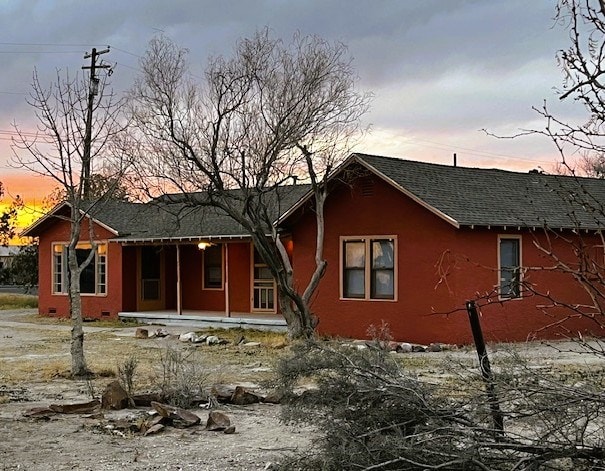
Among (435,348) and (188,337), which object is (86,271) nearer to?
(188,337)

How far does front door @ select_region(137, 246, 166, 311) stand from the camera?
26109mm

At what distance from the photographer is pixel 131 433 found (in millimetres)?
8484

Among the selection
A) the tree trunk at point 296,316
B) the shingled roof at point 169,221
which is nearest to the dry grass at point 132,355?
the tree trunk at point 296,316

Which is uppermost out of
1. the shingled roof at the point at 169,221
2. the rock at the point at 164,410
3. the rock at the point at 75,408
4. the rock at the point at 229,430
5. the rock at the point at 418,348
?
the shingled roof at the point at 169,221

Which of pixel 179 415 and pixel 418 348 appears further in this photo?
pixel 418 348

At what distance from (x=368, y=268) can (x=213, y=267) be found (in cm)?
848

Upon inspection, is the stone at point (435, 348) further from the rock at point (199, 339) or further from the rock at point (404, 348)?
the rock at point (199, 339)

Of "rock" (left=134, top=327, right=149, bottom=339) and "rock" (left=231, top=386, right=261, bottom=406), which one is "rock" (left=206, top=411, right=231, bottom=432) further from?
"rock" (left=134, top=327, right=149, bottom=339)

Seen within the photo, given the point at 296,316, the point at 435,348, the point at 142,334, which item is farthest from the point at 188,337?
the point at 435,348

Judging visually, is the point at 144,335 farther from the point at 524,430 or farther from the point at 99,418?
the point at 524,430

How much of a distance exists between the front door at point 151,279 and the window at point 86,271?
1.12m

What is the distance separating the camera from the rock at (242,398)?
10.3 m

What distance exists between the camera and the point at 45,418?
9.28 m

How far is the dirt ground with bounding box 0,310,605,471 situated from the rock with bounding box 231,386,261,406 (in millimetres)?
120
